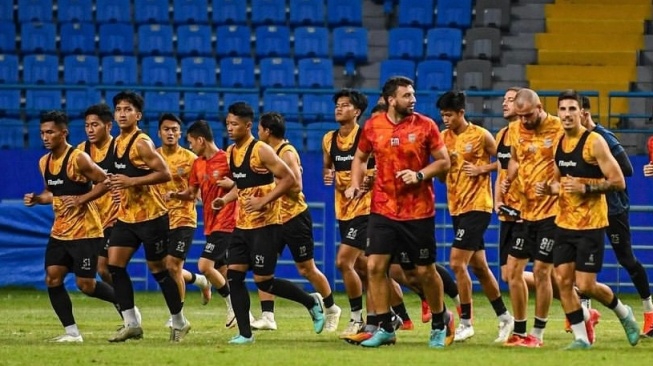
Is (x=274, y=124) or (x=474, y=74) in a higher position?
(x=474, y=74)

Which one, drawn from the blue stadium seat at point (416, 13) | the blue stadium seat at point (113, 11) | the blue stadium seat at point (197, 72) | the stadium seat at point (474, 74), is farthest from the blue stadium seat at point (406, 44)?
the blue stadium seat at point (113, 11)

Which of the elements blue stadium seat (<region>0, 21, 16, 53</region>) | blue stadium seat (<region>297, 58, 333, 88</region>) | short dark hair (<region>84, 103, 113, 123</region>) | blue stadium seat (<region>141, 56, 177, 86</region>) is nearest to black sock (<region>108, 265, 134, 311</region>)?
short dark hair (<region>84, 103, 113, 123</region>)

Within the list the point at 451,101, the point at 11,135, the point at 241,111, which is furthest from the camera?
the point at 11,135

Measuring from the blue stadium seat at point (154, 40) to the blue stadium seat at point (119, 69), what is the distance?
2.53ft

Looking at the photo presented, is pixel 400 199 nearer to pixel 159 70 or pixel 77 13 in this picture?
pixel 159 70

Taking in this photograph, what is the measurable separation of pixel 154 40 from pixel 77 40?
1450 millimetres

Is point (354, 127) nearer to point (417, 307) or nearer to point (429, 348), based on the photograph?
point (429, 348)

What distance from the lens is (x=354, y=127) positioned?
640 inches

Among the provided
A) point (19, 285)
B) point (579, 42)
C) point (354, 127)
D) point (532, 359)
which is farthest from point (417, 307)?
point (579, 42)

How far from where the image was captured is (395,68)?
2755cm

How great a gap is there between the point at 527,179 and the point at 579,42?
1511 cm

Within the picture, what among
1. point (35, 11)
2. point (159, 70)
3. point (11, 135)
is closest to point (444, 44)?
point (159, 70)

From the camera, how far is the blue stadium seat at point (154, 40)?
27.9 m

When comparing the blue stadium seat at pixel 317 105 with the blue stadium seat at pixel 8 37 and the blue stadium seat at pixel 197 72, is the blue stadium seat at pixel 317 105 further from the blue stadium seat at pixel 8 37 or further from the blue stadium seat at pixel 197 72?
the blue stadium seat at pixel 8 37
